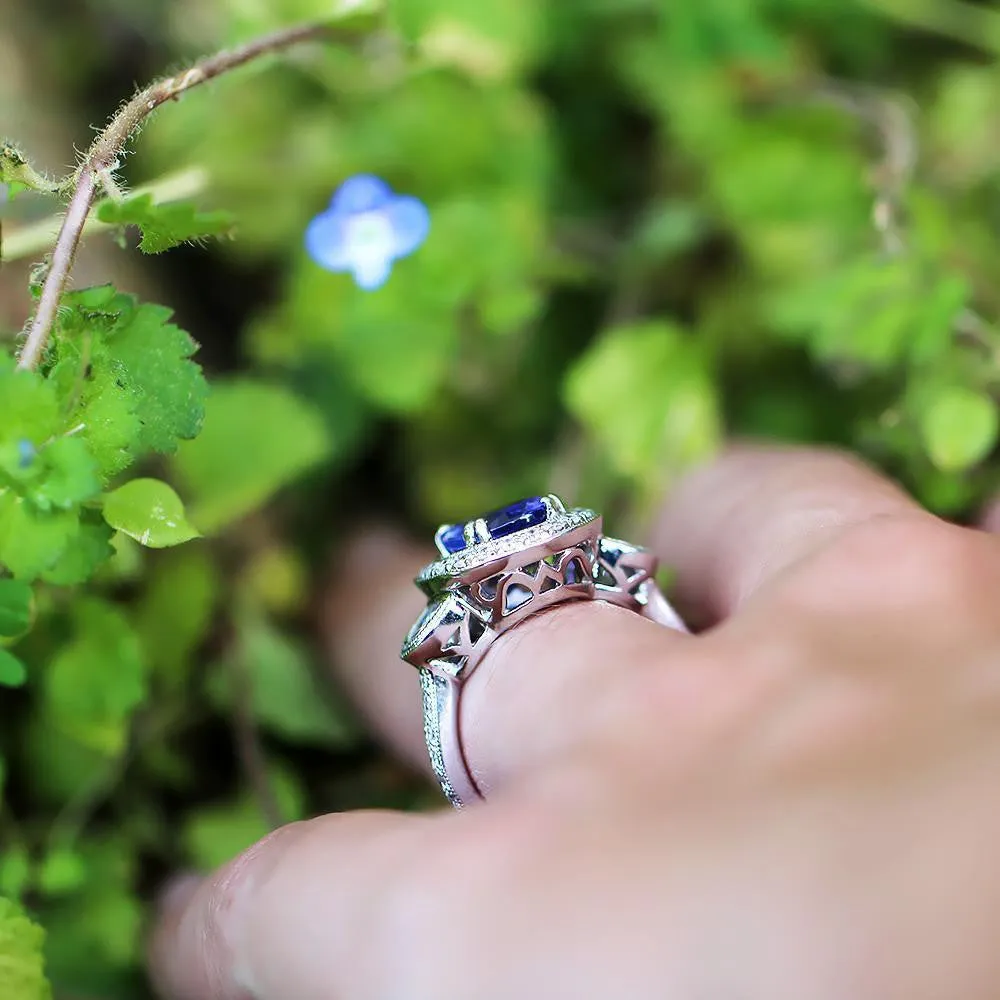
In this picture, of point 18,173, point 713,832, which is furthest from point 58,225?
point 713,832

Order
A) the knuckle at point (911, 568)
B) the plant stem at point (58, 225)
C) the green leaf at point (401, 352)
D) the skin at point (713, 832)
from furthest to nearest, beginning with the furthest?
1. the green leaf at point (401, 352)
2. the plant stem at point (58, 225)
3. the knuckle at point (911, 568)
4. the skin at point (713, 832)

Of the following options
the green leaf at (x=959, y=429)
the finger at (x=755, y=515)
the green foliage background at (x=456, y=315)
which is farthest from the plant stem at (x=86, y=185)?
the green leaf at (x=959, y=429)

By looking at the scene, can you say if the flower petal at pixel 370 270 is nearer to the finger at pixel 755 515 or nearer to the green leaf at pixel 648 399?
the green leaf at pixel 648 399

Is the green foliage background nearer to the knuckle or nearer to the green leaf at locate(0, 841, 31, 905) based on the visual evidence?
the green leaf at locate(0, 841, 31, 905)

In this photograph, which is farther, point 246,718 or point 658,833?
point 246,718

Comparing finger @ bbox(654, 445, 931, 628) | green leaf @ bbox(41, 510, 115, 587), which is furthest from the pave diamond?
green leaf @ bbox(41, 510, 115, 587)

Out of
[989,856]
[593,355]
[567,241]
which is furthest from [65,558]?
[567,241]

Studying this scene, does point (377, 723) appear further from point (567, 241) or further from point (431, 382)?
point (567, 241)
